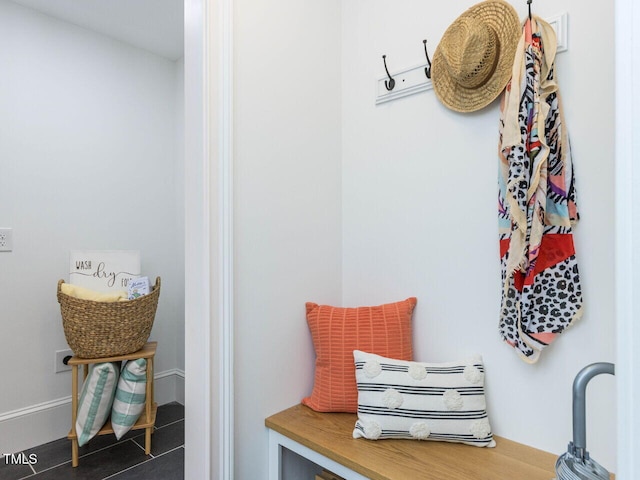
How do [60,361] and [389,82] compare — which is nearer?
[389,82]

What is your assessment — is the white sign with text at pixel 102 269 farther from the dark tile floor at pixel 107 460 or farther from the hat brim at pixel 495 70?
the hat brim at pixel 495 70

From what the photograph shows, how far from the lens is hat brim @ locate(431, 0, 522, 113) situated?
1141 millimetres

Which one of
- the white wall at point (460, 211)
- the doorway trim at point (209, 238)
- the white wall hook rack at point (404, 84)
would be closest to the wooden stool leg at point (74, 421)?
the doorway trim at point (209, 238)

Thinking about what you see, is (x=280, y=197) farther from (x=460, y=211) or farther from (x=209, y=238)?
(x=460, y=211)

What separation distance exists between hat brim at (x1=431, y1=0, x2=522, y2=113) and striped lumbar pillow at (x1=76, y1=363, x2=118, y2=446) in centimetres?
201

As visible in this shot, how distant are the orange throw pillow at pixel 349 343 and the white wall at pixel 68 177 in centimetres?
163

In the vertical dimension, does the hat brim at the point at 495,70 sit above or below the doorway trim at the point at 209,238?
above

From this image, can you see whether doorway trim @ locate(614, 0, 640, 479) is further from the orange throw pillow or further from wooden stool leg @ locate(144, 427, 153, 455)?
wooden stool leg @ locate(144, 427, 153, 455)

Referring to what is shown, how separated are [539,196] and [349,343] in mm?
753

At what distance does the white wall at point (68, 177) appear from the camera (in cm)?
205

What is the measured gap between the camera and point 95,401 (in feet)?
6.27

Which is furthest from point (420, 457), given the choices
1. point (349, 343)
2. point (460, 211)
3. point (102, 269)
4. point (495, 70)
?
point (102, 269)

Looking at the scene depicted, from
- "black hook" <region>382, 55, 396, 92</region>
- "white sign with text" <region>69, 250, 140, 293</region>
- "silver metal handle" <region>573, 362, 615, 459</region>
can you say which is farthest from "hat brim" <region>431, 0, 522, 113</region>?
"white sign with text" <region>69, 250, 140, 293</region>

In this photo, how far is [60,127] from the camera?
2.21 meters
